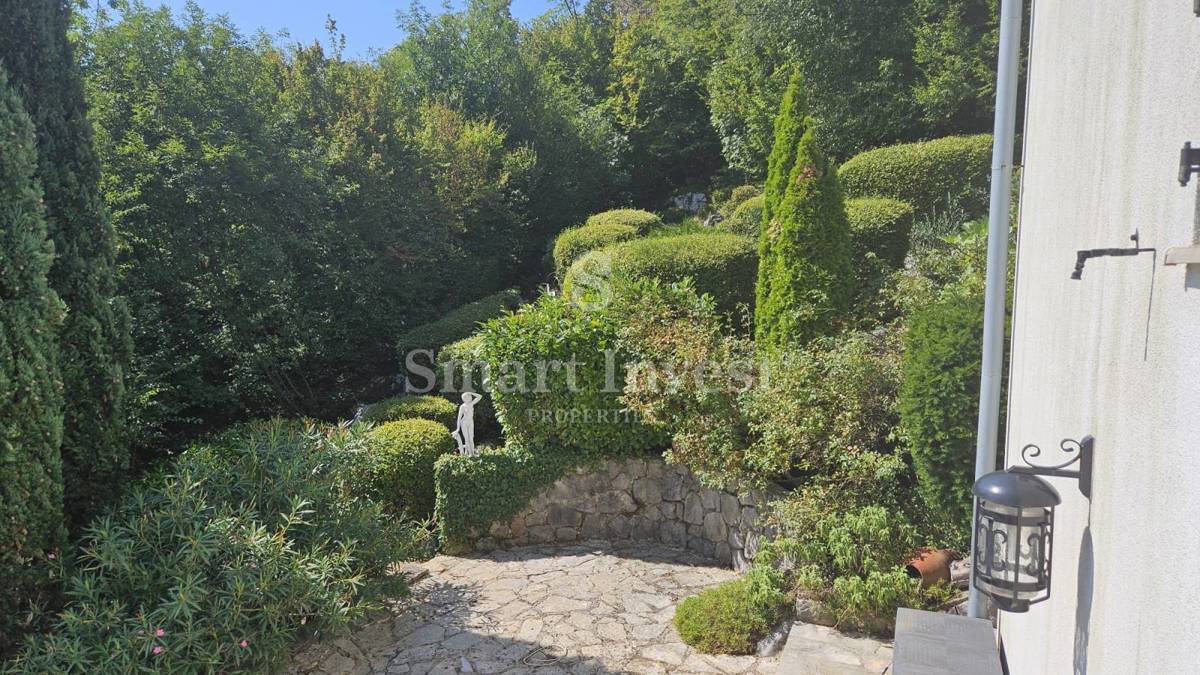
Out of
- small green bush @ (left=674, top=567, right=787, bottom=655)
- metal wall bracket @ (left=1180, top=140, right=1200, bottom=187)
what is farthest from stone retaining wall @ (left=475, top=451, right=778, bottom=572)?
metal wall bracket @ (left=1180, top=140, right=1200, bottom=187)

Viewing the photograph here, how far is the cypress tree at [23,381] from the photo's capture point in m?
4.54

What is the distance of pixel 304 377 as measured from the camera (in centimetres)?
1126

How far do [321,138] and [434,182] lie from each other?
8.00 ft

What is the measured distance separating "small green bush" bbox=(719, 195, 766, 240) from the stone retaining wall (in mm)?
5214

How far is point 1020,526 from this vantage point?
2076 millimetres

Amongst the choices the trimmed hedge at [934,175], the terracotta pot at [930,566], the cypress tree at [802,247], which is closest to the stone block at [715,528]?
the cypress tree at [802,247]

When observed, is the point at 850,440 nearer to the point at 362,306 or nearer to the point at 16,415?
the point at 16,415

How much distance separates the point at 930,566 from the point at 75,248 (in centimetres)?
649

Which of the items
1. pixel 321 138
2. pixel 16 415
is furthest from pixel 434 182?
pixel 16 415

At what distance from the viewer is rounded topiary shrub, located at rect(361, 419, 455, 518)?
7.96m

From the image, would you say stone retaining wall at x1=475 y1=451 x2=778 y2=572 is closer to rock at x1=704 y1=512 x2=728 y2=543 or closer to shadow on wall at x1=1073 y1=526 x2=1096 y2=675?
rock at x1=704 y1=512 x2=728 y2=543

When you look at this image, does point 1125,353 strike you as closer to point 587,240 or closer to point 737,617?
point 737,617

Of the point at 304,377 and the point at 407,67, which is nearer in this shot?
the point at 304,377

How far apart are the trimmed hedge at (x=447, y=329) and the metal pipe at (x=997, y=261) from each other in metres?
7.73
